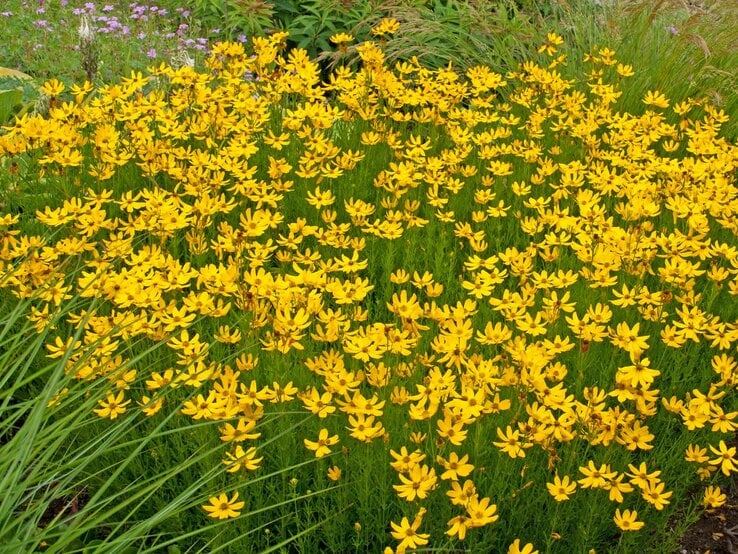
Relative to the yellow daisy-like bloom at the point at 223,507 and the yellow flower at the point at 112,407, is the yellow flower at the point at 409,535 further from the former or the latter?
the yellow flower at the point at 112,407

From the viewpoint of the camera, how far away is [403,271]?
3557 millimetres

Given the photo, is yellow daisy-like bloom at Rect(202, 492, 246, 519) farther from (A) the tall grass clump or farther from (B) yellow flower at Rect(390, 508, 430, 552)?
(A) the tall grass clump

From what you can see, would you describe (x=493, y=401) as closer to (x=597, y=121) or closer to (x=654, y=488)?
(x=654, y=488)

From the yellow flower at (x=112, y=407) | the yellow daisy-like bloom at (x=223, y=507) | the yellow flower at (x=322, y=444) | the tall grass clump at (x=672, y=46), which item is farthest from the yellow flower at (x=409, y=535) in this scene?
the tall grass clump at (x=672, y=46)

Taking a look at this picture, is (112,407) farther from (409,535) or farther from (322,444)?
(409,535)

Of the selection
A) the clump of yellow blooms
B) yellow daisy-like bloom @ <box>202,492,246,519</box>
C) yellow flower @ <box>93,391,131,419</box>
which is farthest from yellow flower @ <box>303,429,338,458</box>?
yellow flower @ <box>93,391,131,419</box>

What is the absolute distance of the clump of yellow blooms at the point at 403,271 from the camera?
2.56 meters

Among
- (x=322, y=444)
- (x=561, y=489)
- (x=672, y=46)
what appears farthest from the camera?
(x=672, y=46)

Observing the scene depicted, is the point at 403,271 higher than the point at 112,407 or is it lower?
higher

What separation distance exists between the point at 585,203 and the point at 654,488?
1715mm

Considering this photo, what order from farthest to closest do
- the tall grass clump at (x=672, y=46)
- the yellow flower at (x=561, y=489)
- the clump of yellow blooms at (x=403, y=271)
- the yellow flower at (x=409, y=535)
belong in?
the tall grass clump at (x=672, y=46)
the clump of yellow blooms at (x=403, y=271)
the yellow flower at (x=561, y=489)
the yellow flower at (x=409, y=535)

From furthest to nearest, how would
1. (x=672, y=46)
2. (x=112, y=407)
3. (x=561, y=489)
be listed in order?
(x=672, y=46)
(x=112, y=407)
(x=561, y=489)

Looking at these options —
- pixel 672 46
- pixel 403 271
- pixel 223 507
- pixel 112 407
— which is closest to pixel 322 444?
pixel 223 507

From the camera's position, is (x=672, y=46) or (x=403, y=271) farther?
(x=672, y=46)
